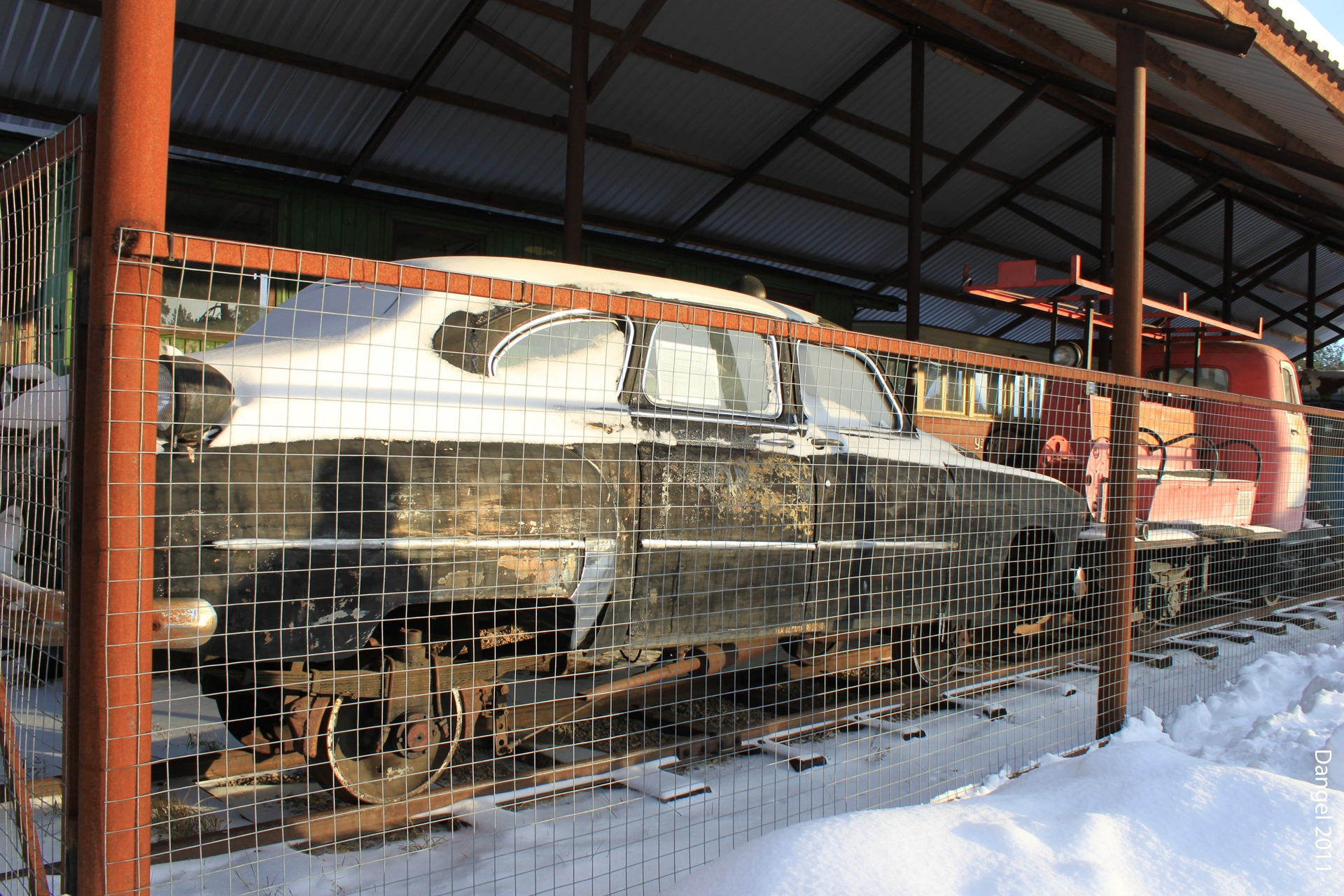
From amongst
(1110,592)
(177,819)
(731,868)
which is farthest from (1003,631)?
(177,819)

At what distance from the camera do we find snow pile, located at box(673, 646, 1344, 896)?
2.17 metres

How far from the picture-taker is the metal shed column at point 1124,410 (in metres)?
4.46

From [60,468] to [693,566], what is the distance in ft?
6.99

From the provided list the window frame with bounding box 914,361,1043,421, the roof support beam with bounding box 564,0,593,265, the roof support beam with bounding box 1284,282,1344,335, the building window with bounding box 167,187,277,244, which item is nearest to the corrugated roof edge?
the window frame with bounding box 914,361,1043,421

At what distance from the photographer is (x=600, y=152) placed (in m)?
11.3

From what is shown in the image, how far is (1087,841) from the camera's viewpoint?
7.83 feet

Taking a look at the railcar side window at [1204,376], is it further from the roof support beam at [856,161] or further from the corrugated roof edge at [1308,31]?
the roof support beam at [856,161]

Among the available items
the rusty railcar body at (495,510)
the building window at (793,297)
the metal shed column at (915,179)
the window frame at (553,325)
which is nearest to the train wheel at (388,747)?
the rusty railcar body at (495,510)

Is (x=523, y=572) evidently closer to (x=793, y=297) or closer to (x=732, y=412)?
(x=732, y=412)

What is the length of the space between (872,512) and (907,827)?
2.02 m

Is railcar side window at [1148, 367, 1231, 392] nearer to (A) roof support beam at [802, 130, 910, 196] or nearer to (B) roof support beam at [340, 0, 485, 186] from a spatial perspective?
(A) roof support beam at [802, 130, 910, 196]

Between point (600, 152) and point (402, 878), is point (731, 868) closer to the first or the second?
point (402, 878)

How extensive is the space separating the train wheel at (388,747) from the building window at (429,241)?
774cm

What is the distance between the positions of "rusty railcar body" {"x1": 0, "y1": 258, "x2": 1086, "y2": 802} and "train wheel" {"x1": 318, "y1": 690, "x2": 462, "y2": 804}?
0.5 inches
